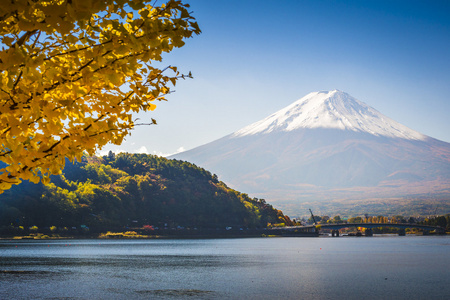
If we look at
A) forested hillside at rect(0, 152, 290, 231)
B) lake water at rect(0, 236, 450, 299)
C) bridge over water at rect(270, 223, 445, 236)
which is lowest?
lake water at rect(0, 236, 450, 299)

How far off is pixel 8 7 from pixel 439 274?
4564 centimetres

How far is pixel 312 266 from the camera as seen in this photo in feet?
167

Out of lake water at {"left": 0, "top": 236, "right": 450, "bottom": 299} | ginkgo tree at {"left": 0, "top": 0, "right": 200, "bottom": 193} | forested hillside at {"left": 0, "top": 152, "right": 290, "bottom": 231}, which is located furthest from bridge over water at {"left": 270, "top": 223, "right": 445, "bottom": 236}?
ginkgo tree at {"left": 0, "top": 0, "right": 200, "bottom": 193}

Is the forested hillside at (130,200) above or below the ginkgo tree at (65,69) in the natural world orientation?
above

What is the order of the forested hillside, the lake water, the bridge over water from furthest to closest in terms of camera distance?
1. the bridge over water
2. the forested hillside
3. the lake water

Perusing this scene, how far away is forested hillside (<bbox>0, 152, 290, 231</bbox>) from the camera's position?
10300cm

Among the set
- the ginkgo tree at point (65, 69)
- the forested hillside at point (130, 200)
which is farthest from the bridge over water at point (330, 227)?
the ginkgo tree at point (65, 69)

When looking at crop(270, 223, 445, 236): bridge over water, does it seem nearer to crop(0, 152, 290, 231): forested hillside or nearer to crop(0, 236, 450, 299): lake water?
crop(0, 152, 290, 231): forested hillside


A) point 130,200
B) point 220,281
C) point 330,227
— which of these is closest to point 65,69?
point 220,281

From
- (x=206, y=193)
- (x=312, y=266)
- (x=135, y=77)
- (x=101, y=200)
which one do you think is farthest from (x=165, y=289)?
(x=206, y=193)

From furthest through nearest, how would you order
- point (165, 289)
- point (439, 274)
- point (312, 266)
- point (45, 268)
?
point (312, 266) < point (45, 268) < point (439, 274) < point (165, 289)

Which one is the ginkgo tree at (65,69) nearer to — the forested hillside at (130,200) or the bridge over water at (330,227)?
the forested hillside at (130,200)

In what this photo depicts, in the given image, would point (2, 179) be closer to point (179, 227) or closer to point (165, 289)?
point (165, 289)

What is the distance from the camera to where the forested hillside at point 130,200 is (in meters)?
103
